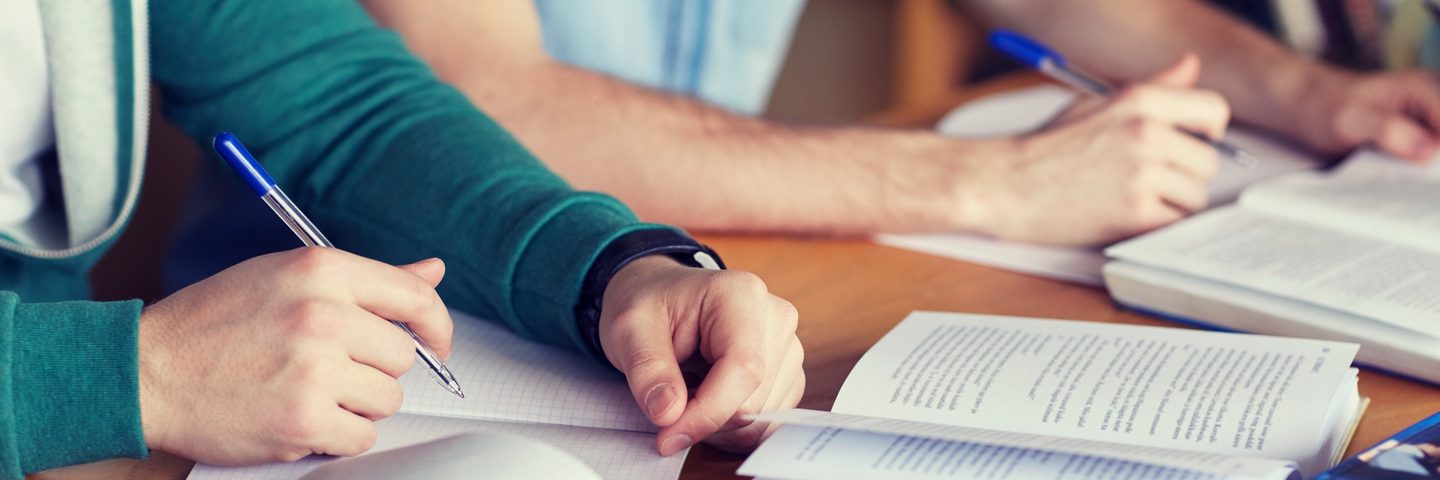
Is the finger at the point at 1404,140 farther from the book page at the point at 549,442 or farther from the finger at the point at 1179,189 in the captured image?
the book page at the point at 549,442

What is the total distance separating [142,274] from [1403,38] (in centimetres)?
147

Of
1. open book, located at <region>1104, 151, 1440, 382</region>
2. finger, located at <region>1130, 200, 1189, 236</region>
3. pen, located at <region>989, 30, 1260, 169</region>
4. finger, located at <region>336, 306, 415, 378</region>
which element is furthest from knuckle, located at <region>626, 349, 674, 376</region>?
pen, located at <region>989, 30, 1260, 169</region>

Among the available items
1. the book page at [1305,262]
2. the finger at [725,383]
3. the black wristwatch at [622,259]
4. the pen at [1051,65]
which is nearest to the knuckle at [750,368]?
the finger at [725,383]

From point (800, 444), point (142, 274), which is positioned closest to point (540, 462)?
point (800, 444)

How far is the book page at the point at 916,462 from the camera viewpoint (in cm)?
52

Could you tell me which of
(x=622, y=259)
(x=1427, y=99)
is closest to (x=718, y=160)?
(x=622, y=259)

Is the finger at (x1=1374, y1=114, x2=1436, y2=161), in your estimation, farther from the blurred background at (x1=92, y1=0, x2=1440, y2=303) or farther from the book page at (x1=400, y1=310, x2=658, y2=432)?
the book page at (x1=400, y1=310, x2=658, y2=432)

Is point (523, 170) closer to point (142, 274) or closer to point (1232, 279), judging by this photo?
point (1232, 279)

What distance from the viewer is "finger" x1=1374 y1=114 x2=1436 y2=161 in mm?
1099

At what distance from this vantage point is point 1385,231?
35.1 inches

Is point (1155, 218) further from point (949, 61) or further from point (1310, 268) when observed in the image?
point (949, 61)

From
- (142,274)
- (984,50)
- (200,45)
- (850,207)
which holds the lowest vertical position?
(142,274)

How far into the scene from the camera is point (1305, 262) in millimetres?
817

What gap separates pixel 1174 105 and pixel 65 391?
80 cm
